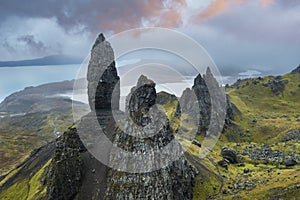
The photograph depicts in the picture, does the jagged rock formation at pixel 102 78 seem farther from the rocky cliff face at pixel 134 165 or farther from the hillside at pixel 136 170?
the rocky cliff face at pixel 134 165

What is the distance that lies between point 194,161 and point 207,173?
9321 millimetres

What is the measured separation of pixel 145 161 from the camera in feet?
323

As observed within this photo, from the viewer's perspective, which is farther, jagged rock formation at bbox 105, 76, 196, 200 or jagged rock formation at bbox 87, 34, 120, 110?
jagged rock formation at bbox 87, 34, 120, 110

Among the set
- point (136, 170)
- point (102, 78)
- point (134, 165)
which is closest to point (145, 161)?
point (134, 165)

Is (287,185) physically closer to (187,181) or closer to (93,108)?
(187,181)

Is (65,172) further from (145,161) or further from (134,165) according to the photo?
(145,161)

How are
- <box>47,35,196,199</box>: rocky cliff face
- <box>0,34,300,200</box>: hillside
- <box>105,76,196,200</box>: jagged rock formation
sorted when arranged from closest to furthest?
<box>105,76,196,200</box>: jagged rock formation < <box>47,35,196,199</box>: rocky cliff face < <box>0,34,300,200</box>: hillside

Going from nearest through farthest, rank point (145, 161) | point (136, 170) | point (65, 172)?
point (136, 170) < point (145, 161) < point (65, 172)

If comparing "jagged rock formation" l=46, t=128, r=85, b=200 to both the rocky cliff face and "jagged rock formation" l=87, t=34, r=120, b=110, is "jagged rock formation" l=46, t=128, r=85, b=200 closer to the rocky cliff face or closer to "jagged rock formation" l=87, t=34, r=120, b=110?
the rocky cliff face

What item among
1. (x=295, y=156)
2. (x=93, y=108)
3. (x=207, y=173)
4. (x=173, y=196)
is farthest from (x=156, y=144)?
(x=295, y=156)

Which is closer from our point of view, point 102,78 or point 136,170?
point 136,170

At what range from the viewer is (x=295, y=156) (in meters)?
182

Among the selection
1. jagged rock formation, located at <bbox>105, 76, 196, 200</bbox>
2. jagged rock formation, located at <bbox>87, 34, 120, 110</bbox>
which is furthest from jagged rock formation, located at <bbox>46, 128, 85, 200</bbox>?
jagged rock formation, located at <bbox>87, 34, 120, 110</bbox>

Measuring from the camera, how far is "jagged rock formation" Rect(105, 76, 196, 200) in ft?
316
